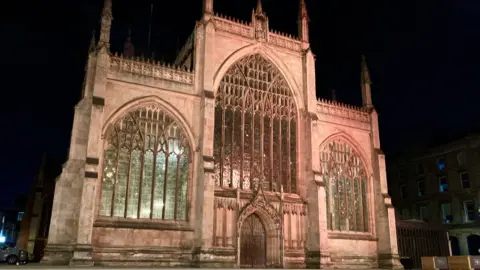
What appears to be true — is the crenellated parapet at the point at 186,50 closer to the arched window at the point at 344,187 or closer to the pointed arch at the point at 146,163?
the pointed arch at the point at 146,163

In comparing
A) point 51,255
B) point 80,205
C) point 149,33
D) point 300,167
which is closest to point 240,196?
point 300,167

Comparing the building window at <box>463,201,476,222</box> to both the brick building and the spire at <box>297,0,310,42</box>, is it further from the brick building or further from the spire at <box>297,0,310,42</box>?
→ the spire at <box>297,0,310,42</box>

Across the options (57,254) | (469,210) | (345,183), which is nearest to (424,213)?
(469,210)

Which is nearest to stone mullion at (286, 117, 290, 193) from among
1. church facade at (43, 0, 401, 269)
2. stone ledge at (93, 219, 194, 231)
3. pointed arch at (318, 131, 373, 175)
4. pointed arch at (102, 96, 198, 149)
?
church facade at (43, 0, 401, 269)

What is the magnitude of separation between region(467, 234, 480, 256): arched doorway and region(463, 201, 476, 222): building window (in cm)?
197

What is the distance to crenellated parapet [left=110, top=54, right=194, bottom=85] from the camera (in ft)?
96.1

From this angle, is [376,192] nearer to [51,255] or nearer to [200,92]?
[200,92]

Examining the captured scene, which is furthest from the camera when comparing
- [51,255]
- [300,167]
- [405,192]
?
[405,192]

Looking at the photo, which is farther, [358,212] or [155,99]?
[358,212]

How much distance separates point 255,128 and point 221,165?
4.32 meters

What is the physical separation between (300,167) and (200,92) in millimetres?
9847

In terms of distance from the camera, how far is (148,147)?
95.8 feet

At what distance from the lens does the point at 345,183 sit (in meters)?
36.2

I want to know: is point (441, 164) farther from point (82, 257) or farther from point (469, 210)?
point (82, 257)
